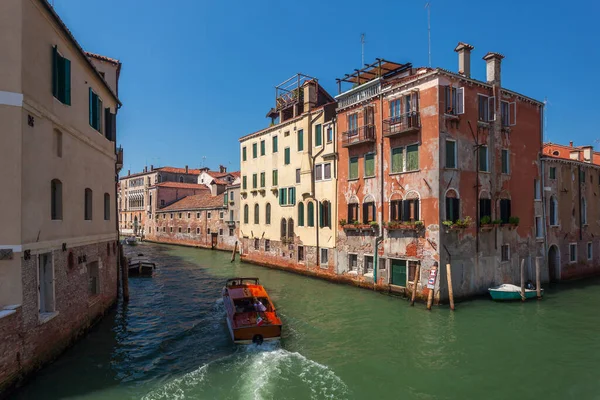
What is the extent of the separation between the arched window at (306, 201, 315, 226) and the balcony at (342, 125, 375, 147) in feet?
17.5

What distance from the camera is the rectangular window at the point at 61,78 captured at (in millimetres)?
10273

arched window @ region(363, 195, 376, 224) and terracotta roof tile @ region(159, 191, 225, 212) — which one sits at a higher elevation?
terracotta roof tile @ region(159, 191, 225, 212)

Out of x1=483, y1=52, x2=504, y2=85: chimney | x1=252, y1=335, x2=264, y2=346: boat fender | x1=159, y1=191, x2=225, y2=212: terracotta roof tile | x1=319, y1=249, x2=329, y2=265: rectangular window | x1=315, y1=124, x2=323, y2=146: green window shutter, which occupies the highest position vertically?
x1=483, y1=52, x2=504, y2=85: chimney

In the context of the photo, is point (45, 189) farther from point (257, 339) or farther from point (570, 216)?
point (570, 216)

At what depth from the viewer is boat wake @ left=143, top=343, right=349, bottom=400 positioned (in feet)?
30.2

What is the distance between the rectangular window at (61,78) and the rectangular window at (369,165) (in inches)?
562

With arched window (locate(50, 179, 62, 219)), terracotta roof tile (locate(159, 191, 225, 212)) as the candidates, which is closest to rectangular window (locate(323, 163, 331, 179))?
arched window (locate(50, 179, 62, 219))

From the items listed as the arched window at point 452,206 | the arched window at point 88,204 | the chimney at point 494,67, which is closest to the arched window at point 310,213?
the arched window at point 452,206

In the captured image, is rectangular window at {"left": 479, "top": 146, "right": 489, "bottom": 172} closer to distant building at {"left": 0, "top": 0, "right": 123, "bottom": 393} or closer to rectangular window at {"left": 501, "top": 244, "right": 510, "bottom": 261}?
rectangular window at {"left": 501, "top": 244, "right": 510, "bottom": 261}

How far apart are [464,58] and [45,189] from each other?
18.5 m

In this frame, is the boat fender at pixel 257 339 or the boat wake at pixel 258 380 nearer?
the boat wake at pixel 258 380

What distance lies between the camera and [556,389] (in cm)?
967

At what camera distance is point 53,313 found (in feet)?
33.3

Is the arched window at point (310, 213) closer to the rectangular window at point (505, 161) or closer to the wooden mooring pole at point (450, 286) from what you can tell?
the wooden mooring pole at point (450, 286)
